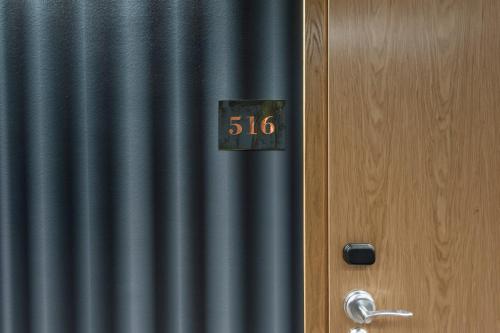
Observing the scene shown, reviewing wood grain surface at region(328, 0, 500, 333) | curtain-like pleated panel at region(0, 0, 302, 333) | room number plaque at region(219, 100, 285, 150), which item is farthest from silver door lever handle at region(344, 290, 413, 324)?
room number plaque at region(219, 100, 285, 150)

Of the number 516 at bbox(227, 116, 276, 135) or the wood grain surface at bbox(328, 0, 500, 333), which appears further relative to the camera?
the number 516 at bbox(227, 116, 276, 135)

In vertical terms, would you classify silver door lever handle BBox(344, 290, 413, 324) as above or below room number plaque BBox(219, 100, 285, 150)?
below

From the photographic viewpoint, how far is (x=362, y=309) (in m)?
0.64

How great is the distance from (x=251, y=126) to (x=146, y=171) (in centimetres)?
31

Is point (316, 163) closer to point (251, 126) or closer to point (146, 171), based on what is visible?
point (251, 126)

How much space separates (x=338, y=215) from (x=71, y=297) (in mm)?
754

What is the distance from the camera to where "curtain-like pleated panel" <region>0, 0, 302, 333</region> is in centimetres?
82


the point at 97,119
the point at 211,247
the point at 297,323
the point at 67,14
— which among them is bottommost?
the point at 297,323

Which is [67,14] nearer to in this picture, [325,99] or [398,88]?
[325,99]

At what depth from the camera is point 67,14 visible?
839mm

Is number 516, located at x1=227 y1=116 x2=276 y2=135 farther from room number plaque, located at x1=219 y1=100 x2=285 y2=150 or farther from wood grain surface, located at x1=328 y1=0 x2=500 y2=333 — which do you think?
wood grain surface, located at x1=328 y1=0 x2=500 y2=333

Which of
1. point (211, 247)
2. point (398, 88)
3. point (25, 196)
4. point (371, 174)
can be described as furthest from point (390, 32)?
point (25, 196)

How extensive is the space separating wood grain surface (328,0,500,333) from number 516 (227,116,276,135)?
200 mm

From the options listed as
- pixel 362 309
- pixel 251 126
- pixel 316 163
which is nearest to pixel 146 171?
pixel 251 126
